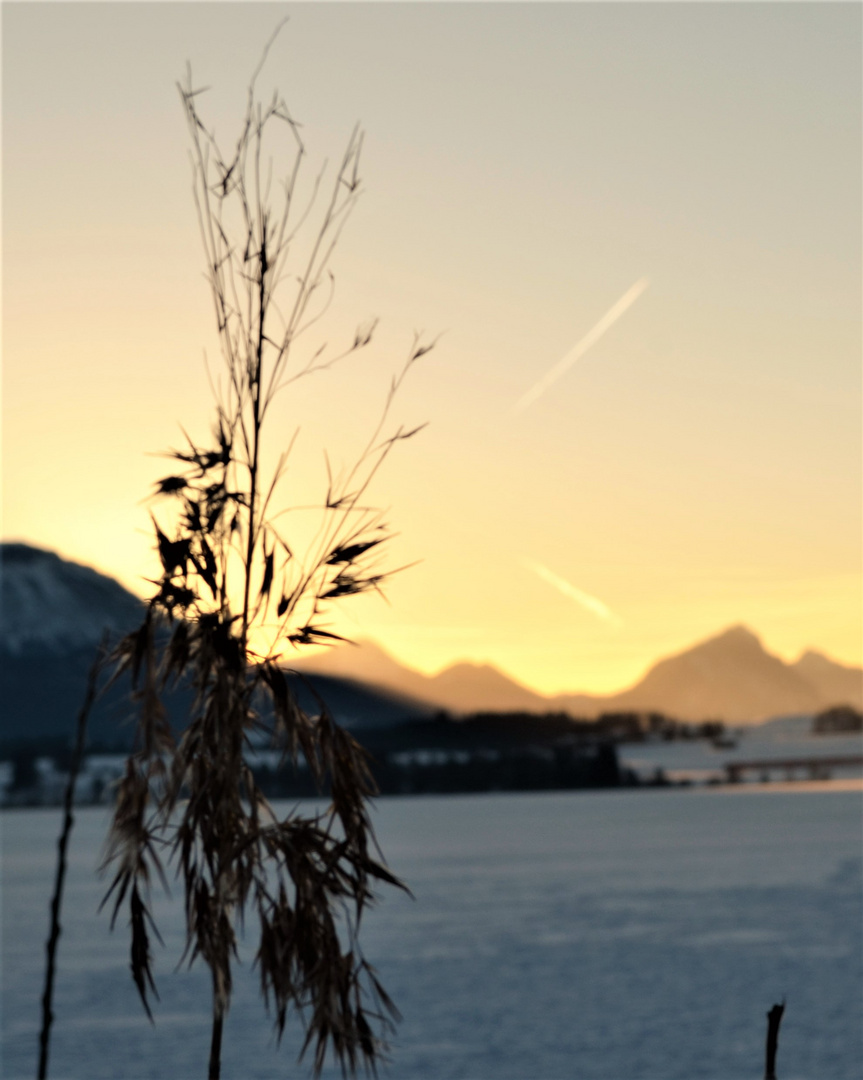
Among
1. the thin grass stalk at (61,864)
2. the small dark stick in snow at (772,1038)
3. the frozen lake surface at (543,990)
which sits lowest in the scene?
the frozen lake surface at (543,990)

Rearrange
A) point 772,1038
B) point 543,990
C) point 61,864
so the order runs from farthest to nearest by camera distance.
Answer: point 543,990 → point 772,1038 → point 61,864

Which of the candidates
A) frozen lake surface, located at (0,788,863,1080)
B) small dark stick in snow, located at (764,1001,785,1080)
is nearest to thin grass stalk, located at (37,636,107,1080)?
small dark stick in snow, located at (764,1001,785,1080)

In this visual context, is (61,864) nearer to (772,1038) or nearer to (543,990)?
(772,1038)

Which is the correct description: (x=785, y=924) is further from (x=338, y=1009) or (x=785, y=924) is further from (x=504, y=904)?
(x=338, y=1009)

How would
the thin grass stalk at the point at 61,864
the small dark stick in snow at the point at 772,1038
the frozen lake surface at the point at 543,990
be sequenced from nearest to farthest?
1. the thin grass stalk at the point at 61,864
2. the small dark stick in snow at the point at 772,1038
3. the frozen lake surface at the point at 543,990

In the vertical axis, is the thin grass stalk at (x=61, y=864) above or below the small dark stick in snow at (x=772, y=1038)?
above

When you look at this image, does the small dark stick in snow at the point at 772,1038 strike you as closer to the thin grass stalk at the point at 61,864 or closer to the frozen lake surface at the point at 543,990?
the thin grass stalk at the point at 61,864

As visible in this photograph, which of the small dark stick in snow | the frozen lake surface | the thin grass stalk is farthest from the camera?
the frozen lake surface

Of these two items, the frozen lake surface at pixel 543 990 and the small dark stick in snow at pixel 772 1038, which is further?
the frozen lake surface at pixel 543 990

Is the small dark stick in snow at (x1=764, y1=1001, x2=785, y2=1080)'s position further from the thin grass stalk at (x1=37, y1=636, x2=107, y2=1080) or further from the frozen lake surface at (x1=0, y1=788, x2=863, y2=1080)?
the frozen lake surface at (x1=0, y1=788, x2=863, y2=1080)

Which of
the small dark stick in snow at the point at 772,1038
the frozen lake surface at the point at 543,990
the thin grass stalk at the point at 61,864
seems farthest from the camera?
the frozen lake surface at the point at 543,990

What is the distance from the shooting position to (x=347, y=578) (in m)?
8.98

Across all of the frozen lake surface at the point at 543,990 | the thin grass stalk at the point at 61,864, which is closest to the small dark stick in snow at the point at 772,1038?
the thin grass stalk at the point at 61,864

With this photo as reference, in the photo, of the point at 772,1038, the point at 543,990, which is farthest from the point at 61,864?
the point at 543,990
